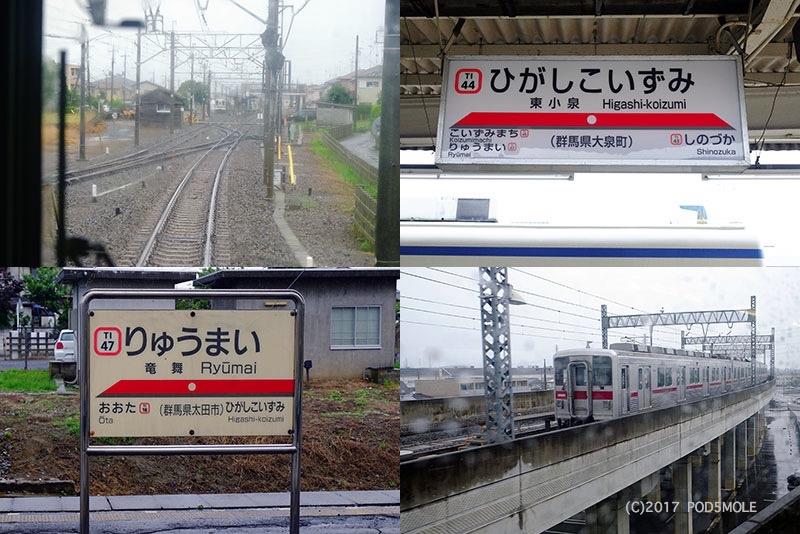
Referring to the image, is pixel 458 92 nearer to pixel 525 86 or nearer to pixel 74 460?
pixel 525 86

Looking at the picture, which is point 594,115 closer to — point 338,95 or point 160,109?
point 338,95

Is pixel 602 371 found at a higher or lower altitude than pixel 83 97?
lower

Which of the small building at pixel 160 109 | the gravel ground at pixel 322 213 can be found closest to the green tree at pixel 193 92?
the small building at pixel 160 109

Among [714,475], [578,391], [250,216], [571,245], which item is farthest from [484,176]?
[714,475]

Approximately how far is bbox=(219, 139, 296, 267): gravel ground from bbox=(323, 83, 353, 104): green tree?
41 centimetres

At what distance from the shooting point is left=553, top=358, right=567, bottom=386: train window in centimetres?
425

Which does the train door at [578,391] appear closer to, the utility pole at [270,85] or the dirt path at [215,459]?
the dirt path at [215,459]

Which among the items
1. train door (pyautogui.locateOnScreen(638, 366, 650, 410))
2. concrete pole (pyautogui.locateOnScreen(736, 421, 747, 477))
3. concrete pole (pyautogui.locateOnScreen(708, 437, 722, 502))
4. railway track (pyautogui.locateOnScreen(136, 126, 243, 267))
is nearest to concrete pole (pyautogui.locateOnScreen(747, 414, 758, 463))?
concrete pole (pyautogui.locateOnScreen(736, 421, 747, 477))

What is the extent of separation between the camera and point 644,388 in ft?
15.8

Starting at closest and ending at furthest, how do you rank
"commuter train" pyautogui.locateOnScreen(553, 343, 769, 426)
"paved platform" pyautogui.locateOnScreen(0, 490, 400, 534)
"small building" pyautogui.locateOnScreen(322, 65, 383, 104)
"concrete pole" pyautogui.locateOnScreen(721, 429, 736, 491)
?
"small building" pyautogui.locateOnScreen(322, 65, 383, 104), "concrete pole" pyautogui.locateOnScreen(721, 429, 736, 491), "commuter train" pyautogui.locateOnScreen(553, 343, 769, 426), "paved platform" pyautogui.locateOnScreen(0, 490, 400, 534)

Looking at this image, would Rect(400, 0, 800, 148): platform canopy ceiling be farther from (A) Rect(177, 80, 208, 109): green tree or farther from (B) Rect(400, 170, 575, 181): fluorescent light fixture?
(A) Rect(177, 80, 208, 109): green tree

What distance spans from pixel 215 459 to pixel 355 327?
76.4 inches

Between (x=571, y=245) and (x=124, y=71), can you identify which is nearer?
(x=124, y=71)

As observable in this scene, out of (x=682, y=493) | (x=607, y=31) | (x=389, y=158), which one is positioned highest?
(x=607, y=31)
